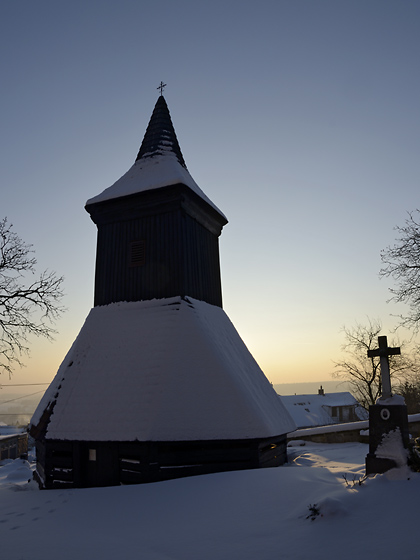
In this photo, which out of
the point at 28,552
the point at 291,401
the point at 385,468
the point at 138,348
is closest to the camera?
the point at 28,552

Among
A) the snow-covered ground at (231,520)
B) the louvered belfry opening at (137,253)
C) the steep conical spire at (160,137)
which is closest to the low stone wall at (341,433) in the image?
the louvered belfry opening at (137,253)

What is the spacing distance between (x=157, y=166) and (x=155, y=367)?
817cm

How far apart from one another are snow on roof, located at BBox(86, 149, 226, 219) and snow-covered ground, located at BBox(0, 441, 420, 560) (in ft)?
30.8

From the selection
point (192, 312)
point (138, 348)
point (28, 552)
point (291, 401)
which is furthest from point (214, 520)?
point (291, 401)

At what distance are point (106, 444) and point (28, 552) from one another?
4.56 meters

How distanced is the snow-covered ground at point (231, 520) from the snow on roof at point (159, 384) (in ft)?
5.16

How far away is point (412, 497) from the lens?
20.1 feet

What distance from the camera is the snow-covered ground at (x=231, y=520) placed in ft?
16.9

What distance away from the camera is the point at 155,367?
35.9 feet

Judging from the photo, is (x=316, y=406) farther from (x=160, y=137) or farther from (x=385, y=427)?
(x=385, y=427)

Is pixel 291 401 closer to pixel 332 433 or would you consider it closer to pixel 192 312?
pixel 332 433

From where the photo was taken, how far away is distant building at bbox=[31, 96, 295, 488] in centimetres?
999

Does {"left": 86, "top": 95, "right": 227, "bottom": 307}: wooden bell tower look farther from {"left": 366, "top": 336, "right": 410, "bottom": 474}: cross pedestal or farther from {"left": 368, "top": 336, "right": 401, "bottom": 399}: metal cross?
{"left": 366, "top": 336, "right": 410, "bottom": 474}: cross pedestal

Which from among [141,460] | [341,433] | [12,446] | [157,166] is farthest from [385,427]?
[12,446]
